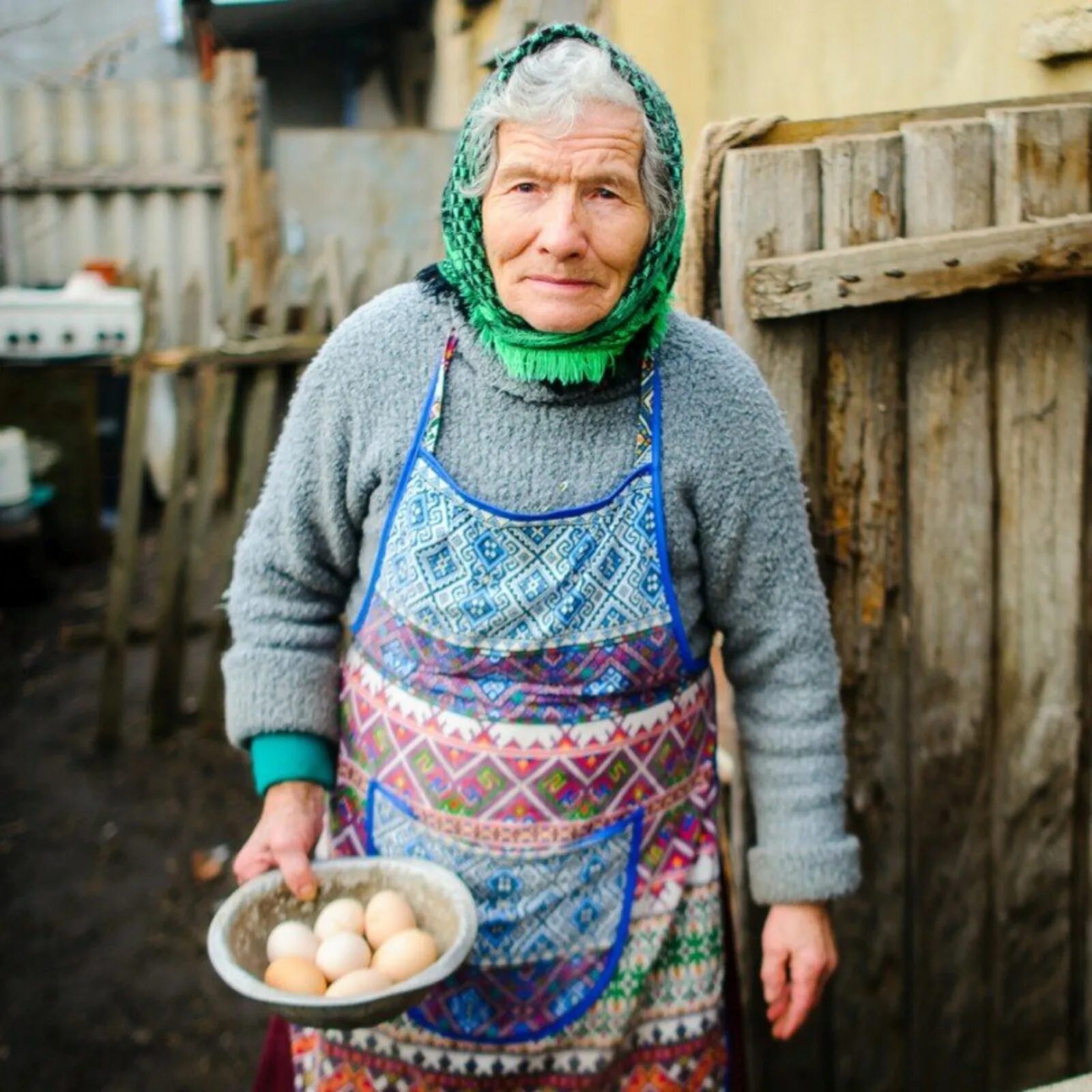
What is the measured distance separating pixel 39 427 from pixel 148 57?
16.8 ft

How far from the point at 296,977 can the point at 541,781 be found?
0.44 metres

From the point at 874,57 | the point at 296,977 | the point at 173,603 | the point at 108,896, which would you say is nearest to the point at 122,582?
the point at 173,603

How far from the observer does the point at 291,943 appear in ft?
5.82

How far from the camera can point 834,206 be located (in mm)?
2188

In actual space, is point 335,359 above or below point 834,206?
below

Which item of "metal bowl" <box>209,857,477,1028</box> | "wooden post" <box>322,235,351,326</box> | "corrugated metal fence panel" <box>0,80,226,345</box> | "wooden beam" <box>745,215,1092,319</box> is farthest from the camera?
"corrugated metal fence panel" <box>0,80,226,345</box>

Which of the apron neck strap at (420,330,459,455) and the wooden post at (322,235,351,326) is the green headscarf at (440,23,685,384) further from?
the wooden post at (322,235,351,326)

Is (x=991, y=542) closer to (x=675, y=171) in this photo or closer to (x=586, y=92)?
(x=675, y=171)

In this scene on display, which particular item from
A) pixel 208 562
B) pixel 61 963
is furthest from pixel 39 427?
pixel 61 963

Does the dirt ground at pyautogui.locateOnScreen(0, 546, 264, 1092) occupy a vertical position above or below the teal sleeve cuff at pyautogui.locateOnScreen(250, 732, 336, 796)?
below

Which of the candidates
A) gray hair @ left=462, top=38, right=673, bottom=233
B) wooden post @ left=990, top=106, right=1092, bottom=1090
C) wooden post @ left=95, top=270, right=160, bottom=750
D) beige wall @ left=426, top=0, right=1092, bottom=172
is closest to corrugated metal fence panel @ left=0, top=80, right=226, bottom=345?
wooden post @ left=95, top=270, right=160, bottom=750

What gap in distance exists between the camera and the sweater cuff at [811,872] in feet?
6.44

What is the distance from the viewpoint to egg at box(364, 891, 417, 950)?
5.91 ft

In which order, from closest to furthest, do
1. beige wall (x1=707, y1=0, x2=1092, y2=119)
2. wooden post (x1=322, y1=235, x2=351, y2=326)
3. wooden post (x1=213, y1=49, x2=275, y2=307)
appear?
beige wall (x1=707, y1=0, x2=1092, y2=119) < wooden post (x1=322, y1=235, x2=351, y2=326) < wooden post (x1=213, y1=49, x2=275, y2=307)
